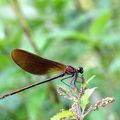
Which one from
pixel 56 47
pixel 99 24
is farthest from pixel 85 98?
pixel 56 47

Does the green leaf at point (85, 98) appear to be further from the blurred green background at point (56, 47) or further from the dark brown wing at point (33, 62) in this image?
the blurred green background at point (56, 47)

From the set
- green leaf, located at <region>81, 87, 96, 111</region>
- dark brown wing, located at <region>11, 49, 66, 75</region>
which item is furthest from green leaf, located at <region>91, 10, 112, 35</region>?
green leaf, located at <region>81, 87, 96, 111</region>

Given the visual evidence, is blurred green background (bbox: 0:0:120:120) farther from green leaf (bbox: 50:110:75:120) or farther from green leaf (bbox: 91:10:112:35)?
green leaf (bbox: 50:110:75:120)

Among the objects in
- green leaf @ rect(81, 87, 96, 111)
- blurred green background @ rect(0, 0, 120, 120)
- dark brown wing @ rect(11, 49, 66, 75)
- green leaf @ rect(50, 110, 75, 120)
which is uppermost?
blurred green background @ rect(0, 0, 120, 120)

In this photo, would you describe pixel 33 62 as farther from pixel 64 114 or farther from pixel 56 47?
pixel 56 47

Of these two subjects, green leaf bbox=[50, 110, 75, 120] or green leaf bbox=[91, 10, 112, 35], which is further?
green leaf bbox=[91, 10, 112, 35]

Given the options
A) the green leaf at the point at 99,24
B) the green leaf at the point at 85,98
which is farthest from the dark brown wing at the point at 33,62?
the green leaf at the point at 99,24

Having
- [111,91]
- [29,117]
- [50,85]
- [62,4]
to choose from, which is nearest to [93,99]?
[111,91]
